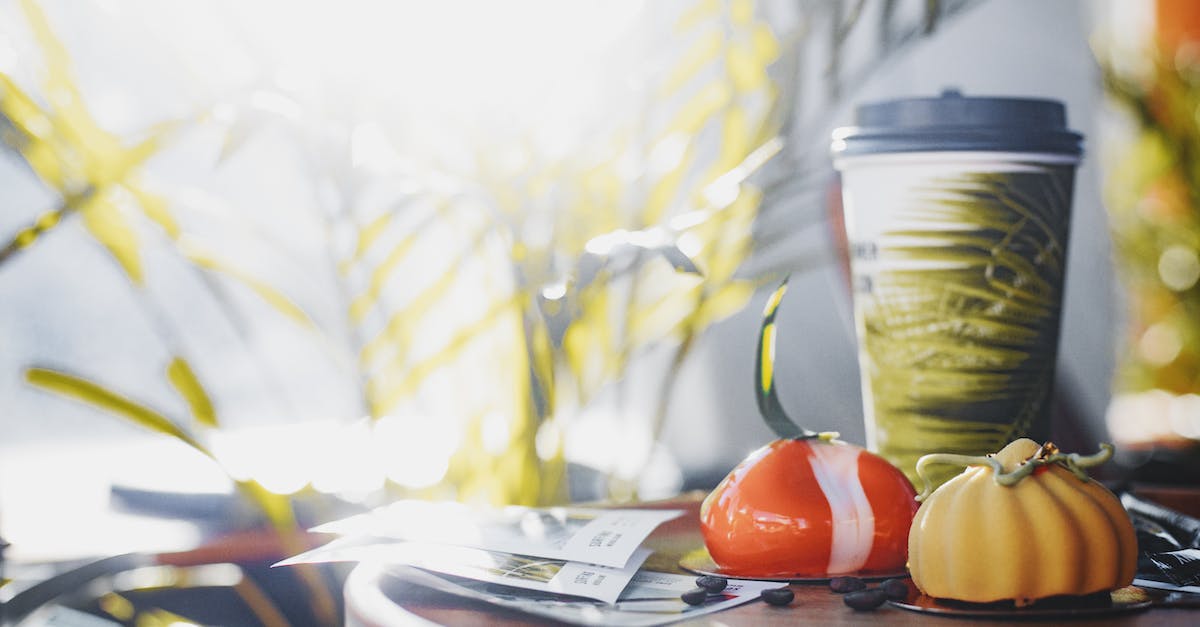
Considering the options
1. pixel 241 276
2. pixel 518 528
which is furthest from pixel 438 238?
pixel 518 528

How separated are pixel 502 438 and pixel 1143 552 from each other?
1.52ft

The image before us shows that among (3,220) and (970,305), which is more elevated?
(3,220)

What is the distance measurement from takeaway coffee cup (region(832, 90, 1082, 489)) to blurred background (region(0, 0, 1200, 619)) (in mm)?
158

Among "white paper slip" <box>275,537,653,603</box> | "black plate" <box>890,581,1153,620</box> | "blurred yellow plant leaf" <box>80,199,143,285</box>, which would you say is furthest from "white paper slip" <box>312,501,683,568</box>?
"blurred yellow plant leaf" <box>80,199,143,285</box>

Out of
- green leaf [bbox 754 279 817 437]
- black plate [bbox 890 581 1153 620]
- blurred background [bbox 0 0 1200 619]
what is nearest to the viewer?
black plate [bbox 890 581 1153 620]

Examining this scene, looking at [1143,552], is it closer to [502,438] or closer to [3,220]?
[502,438]

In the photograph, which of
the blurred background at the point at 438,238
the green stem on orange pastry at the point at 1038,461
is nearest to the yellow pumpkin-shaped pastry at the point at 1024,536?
the green stem on orange pastry at the point at 1038,461

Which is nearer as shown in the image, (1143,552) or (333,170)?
(1143,552)

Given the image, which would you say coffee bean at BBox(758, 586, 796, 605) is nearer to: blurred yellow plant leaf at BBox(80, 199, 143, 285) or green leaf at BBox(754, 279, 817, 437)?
green leaf at BBox(754, 279, 817, 437)

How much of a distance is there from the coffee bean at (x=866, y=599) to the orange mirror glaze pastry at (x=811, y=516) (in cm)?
5

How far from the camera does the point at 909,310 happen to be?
490 mm

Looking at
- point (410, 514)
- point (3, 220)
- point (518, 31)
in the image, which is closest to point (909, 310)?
point (410, 514)

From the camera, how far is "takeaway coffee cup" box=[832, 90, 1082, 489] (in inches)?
18.6

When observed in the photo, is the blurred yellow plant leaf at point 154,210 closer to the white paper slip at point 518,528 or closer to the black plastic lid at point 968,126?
the white paper slip at point 518,528
